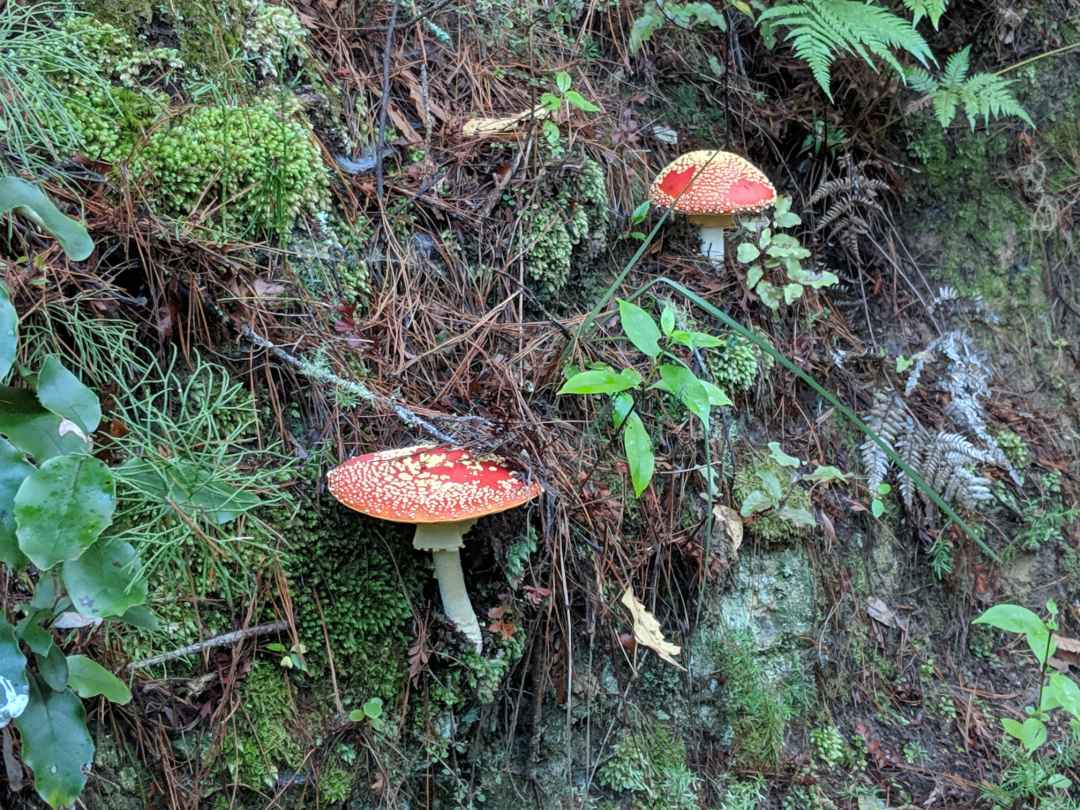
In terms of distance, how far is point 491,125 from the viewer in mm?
3707

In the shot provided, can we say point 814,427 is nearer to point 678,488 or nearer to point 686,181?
point 678,488

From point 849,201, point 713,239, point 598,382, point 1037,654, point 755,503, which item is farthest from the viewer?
point 849,201

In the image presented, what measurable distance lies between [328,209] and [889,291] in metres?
3.03

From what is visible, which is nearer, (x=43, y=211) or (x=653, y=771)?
(x=43, y=211)

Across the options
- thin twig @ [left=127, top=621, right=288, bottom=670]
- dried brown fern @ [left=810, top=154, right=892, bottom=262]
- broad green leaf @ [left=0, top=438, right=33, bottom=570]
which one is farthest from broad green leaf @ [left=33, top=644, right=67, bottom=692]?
Result: dried brown fern @ [left=810, top=154, right=892, bottom=262]

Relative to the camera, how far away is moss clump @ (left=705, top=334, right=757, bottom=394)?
12.1 feet

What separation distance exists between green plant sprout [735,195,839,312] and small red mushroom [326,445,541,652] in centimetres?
198

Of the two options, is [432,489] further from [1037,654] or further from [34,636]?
[1037,654]

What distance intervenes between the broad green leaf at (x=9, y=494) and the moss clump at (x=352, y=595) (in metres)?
1.04

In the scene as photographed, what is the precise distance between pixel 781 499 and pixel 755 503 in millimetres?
157

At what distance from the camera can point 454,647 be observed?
279 centimetres

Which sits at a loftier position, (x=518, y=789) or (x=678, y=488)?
(x=678, y=488)

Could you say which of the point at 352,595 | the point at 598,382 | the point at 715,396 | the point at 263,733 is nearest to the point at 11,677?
the point at 263,733

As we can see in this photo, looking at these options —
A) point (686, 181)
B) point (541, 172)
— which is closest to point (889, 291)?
point (686, 181)
